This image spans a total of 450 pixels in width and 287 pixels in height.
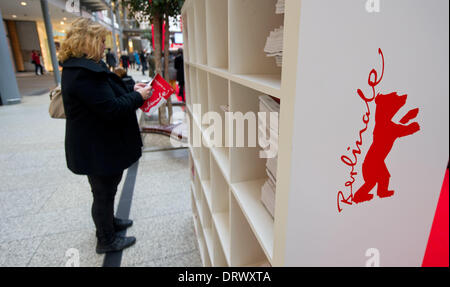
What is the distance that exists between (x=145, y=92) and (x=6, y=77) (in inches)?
298

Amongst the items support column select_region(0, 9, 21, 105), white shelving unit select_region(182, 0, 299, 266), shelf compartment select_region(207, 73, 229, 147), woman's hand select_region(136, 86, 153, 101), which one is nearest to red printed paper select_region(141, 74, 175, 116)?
woman's hand select_region(136, 86, 153, 101)

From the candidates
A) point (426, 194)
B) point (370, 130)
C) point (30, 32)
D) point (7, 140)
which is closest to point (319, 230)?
point (370, 130)

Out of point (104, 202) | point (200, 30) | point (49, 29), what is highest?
point (49, 29)

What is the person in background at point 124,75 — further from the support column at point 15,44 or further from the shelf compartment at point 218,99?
the support column at point 15,44

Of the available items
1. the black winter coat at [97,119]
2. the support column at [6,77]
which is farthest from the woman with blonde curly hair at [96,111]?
the support column at [6,77]

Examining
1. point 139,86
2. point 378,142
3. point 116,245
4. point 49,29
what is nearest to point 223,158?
point 378,142

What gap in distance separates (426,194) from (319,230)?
0.38 metres

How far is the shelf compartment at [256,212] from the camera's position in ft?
2.44

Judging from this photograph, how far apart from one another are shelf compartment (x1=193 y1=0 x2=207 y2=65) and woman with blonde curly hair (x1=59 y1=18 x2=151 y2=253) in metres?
0.46

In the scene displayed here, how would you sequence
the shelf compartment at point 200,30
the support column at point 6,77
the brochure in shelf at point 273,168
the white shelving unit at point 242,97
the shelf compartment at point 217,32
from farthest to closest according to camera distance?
the support column at point 6,77, the shelf compartment at point 200,30, the shelf compartment at point 217,32, the brochure in shelf at point 273,168, the white shelving unit at point 242,97

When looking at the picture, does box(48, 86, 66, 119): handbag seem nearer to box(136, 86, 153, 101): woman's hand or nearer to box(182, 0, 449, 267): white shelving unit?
box(136, 86, 153, 101): woman's hand

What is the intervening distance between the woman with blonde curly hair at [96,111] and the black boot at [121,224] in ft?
1.72

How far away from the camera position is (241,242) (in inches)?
42.6

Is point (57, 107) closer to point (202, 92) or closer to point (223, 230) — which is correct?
point (202, 92)
